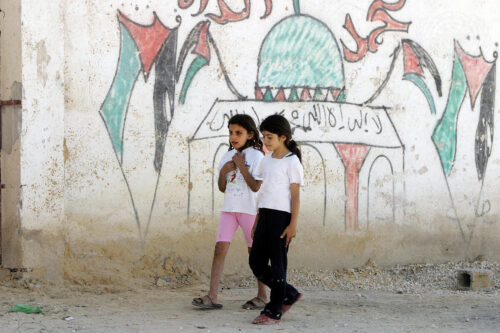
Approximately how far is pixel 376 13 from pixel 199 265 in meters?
2.75

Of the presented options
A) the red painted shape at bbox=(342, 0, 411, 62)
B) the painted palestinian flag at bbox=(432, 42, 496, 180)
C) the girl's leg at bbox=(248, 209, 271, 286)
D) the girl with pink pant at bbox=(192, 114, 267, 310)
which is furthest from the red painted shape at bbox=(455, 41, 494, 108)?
the girl's leg at bbox=(248, 209, 271, 286)

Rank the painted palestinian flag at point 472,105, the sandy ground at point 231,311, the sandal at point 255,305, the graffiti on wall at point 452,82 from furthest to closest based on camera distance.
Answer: the painted palestinian flag at point 472,105 < the graffiti on wall at point 452,82 < the sandal at point 255,305 < the sandy ground at point 231,311

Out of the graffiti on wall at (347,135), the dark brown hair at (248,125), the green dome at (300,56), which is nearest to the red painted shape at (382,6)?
the green dome at (300,56)

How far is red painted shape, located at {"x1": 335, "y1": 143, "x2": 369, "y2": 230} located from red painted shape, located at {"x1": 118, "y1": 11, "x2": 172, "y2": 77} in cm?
180

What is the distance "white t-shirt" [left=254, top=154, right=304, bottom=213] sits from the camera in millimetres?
4234

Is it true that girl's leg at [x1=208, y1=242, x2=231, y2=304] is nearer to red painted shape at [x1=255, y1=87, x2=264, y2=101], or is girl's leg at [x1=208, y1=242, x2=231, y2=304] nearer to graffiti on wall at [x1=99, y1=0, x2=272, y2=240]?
graffiti on wall at [x1=99, y1=0, x2=272, y2=240]

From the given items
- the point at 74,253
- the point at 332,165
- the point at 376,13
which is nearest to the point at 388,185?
the point at 332,165

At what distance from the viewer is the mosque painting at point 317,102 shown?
5.61 m

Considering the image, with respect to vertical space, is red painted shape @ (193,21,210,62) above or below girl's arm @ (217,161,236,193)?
above

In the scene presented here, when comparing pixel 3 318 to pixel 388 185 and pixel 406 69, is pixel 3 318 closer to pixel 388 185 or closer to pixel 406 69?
pixel 388 185

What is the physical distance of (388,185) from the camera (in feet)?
20.8

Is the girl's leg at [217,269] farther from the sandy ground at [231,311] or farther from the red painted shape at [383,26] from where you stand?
the red painted shape at [383,26]

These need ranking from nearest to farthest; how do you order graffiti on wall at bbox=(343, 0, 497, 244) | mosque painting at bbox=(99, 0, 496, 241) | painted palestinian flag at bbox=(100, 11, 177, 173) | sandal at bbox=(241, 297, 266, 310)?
sandal at bbox=(241, 297, 266, 310), painted palestinian flag at bbox=(100, 11, 177, 173), mosque painting at bbox=(99, 0, 496, 241), graffiti on wall at bbox=(343, 0, 497, 244)

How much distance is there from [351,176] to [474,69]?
66.2 inches
